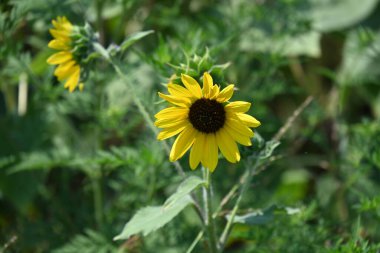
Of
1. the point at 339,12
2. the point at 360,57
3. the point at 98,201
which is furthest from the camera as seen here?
the point at 339,12

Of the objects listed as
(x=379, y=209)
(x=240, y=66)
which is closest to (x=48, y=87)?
(x=240, y=66)

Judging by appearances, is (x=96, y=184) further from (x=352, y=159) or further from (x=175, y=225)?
(x=352, y=159)

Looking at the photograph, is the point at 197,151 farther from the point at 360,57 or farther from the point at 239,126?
the point at 360,57

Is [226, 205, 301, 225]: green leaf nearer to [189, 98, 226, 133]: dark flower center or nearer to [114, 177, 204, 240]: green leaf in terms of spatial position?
[114, 177, 204, 240]: green leaf

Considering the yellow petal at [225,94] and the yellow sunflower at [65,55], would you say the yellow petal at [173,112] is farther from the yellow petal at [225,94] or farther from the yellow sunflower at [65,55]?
the yellow sunflower at [65,55]

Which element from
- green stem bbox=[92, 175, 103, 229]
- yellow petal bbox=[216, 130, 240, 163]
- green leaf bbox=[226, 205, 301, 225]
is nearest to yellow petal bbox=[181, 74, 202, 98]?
yellow petal bbox=[216, 130, 240, 163]

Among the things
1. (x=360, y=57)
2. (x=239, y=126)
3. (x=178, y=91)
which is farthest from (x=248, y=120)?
(x=360, y=57)

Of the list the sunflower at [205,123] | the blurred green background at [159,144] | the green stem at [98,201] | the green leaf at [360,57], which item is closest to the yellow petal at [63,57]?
the blurred green background at [159,144]
